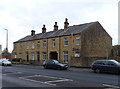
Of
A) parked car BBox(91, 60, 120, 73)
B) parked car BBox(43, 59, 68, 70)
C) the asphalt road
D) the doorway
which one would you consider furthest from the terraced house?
the asphalt road

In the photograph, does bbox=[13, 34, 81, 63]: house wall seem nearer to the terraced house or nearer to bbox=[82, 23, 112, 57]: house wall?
the terraced house

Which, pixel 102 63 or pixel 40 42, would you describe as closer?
pixel 102 63

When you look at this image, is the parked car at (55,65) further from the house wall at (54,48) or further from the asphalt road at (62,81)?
the asphalt road at (62,81)

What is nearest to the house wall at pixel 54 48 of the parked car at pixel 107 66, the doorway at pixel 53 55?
the doorway at pixel 53 55

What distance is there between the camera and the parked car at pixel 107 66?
78.4 ft

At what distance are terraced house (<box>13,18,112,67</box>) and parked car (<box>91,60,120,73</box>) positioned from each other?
9.23 m

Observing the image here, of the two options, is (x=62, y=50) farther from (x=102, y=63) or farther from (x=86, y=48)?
(x=102, y=63)

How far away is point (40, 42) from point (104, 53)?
49.6 feet

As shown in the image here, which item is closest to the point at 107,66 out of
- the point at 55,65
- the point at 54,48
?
the point at 55,65

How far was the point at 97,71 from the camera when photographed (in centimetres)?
2600

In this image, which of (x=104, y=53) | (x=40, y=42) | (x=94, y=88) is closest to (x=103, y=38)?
(x=104, y=53)

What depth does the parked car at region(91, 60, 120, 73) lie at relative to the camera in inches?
941

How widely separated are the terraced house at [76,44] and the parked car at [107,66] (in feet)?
30.3

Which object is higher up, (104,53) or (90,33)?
(90,33)
